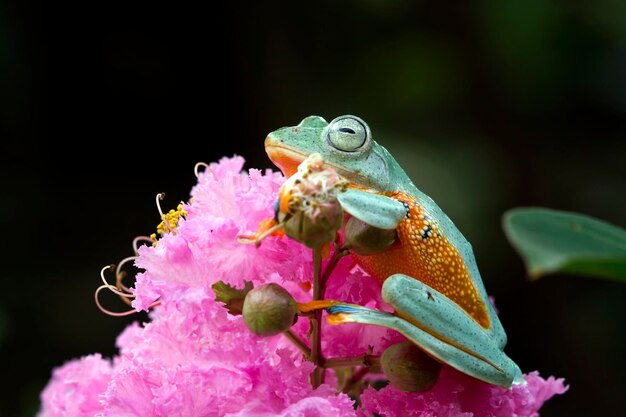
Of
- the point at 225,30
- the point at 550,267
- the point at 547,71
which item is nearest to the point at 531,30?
the point at 547,71

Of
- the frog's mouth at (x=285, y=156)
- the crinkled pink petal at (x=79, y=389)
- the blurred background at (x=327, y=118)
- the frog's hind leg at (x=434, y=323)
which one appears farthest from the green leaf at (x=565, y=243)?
the blurred background at (x=327, y=118)

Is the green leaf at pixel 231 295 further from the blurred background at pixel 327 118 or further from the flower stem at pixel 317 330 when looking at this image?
the blurred background at pixel 327 118

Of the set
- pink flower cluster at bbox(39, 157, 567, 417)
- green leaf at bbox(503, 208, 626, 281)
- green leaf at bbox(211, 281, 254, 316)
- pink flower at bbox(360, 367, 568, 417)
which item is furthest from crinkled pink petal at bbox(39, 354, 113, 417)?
green leaf at bbox(503, 208, 626, 281)

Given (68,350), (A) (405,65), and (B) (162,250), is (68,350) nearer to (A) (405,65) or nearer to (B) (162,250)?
(A) (405,65)

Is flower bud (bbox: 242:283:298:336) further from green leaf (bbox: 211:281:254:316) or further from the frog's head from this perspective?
the frog's head

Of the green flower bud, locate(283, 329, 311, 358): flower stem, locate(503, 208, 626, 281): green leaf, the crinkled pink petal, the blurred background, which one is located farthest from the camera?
the blurred background
